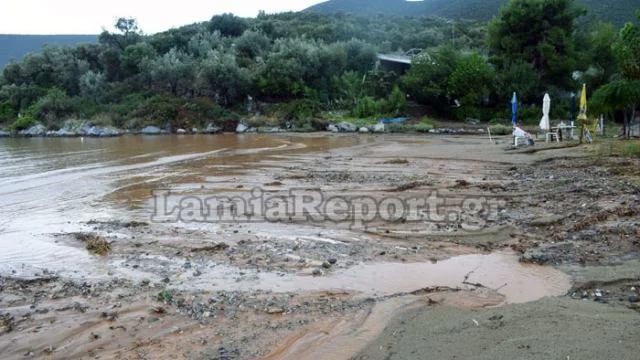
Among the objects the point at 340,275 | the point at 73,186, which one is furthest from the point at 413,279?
the point at 73,186

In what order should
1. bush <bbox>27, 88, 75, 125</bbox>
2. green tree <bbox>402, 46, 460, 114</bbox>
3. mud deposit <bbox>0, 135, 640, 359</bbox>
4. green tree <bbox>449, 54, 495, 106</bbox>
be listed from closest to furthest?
mud deposit <bbox>0, 135, 640, 359</bbox>
green tree <bbox>449, 54, 495, 106</bbox>
green tree <bbox>402, 46, 460, 114</bbox>
bush <bbox>27, 88, 75, 125</bbox>

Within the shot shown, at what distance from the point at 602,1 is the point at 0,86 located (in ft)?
284

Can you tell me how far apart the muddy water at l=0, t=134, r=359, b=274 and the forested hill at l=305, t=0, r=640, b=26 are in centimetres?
3703

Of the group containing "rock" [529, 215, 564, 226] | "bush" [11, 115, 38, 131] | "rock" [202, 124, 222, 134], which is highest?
"bush" [11, 115, 38, 131]

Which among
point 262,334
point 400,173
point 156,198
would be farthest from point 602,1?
point 262,334

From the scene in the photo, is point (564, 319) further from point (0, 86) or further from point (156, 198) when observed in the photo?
point (0, 86)

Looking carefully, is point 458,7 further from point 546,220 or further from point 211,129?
point 546,220

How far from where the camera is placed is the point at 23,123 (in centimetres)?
5306

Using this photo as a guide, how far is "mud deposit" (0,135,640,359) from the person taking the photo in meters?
4.43

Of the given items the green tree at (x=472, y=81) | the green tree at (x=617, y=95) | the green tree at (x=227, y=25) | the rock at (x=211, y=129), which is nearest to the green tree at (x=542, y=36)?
the green tree at (x=472, y=81)

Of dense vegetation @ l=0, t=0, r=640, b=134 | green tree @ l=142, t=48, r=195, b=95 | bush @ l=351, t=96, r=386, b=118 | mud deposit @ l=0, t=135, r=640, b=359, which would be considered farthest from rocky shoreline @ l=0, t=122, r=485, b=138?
mud deposit @ l=0, t=135, r=640, b=359

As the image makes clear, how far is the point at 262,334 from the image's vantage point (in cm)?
473

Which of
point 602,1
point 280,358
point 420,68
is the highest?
point 602,1

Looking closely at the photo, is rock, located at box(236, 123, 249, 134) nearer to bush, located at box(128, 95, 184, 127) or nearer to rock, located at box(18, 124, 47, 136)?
bush, located at box(128, 95, 184, 127)
